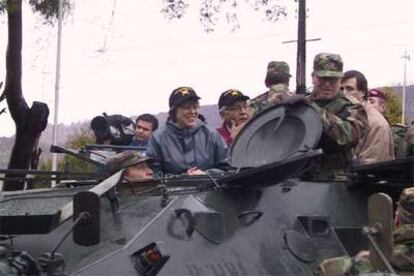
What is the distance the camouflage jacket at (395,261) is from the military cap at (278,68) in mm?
3431

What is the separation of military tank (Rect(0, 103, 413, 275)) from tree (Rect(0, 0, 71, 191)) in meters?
6.69

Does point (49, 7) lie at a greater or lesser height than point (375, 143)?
greater

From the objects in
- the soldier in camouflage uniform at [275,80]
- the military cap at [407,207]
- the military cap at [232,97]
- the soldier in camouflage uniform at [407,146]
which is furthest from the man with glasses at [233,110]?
the military cap at [407,207]

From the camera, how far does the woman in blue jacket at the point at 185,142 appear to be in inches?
200

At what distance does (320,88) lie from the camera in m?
5.17

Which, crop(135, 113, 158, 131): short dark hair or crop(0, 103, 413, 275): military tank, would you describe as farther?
crop(135, 113, 158, 131): short dark hair

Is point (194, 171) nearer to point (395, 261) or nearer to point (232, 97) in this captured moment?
point (395, 261)

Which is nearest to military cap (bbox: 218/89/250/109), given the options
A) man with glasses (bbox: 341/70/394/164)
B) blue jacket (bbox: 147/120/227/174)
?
man with glasses (bbox: 341/70/394/164)

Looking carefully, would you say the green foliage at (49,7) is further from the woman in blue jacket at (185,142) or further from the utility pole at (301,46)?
the woman in blue jacket at (185,142)

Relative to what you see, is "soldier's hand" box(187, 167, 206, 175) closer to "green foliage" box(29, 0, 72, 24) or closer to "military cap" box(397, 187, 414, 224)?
"military cap" box(397, 187, 414, 224)

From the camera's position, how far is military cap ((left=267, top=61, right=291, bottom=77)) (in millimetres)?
6930

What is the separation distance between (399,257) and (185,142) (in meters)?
2.01

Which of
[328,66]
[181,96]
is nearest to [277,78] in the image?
[328,66]

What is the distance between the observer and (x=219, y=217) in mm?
3674
